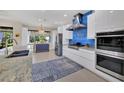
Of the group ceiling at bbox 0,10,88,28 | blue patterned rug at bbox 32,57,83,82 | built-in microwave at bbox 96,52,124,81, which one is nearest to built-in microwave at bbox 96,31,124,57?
built-in microwave at bbox 96,52,124,81

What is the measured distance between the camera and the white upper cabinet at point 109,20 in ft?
7.25

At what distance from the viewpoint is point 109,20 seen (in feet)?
Answer: 8.50

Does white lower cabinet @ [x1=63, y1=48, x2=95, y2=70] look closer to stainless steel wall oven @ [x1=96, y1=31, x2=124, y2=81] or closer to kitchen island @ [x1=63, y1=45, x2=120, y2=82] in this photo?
kitchen island @ [x1=63, y1=45, x2=120, y2=82]

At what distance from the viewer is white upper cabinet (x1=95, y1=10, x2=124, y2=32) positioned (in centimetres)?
221

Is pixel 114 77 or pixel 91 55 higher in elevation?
pixel 91 55

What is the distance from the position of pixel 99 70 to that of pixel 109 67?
472 mm

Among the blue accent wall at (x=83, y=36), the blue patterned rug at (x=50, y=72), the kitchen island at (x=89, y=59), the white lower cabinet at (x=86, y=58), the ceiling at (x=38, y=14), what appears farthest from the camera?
the blue accent wall at (x=83, y=36)

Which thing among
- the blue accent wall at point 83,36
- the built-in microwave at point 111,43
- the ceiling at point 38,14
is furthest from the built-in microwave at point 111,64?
the ceiling at point 38,14

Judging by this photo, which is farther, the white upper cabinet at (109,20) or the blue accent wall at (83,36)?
the blue accent wall at (83,36)

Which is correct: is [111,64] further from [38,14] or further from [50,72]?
[38,14]

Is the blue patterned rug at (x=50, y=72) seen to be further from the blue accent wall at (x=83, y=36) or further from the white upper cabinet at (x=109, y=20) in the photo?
the white upper cabinet at (x=109, y=20)
